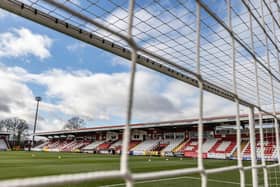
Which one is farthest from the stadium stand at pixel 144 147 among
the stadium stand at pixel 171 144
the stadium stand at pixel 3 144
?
the stadium stand at pixel 3 144

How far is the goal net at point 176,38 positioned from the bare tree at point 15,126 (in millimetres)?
46098

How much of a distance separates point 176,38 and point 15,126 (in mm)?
46962

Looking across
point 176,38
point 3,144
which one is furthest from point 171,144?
point 3,144

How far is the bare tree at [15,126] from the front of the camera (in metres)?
43.8

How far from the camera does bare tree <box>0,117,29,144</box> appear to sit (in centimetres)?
4375

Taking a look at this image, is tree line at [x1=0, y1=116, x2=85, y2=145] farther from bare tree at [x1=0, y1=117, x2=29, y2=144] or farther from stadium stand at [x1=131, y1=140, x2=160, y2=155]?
stadium stand at [x1=131, y1=140, x2=160, y2=155]

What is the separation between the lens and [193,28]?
2.77m

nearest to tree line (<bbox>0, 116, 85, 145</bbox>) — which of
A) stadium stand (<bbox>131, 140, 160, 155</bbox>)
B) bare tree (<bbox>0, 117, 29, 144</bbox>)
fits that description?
bare tree (<bbox>0, 117, 29, 144</bbox>)

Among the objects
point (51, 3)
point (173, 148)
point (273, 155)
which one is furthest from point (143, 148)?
point (51, 3)

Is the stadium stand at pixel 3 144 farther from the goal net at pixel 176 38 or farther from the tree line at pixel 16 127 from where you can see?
the goal net at pixel 176 38

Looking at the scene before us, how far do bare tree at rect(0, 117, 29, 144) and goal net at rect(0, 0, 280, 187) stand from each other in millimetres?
46098

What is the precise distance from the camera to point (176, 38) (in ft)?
9.91

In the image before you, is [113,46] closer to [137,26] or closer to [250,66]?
[137,26]

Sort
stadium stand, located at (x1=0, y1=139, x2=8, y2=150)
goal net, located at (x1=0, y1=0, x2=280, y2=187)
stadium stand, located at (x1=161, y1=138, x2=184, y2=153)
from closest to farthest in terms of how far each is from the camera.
A: goal net, located at (x1=0, y1=0, x2=280, y2=187)
stadium stand, located at (x1=161, y1=138, x2=184, y2=153)
stadium stand, located at (x1=0, y1=139, x2=8, y2=150)
